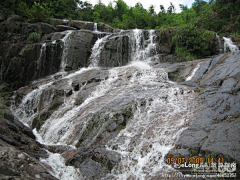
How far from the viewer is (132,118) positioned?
7898 mm

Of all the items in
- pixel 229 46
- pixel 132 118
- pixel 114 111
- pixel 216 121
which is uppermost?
pixel 229 46

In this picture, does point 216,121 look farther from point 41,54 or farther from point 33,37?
point 33,37

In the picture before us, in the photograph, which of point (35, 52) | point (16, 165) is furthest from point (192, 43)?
point (16, 165)

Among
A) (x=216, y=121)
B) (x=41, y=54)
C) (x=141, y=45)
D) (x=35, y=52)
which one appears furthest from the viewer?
(x=141, y=45)

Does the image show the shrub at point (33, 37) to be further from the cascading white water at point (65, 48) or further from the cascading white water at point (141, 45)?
the cascading white water at point (141, 45)

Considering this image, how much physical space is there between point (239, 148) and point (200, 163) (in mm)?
989

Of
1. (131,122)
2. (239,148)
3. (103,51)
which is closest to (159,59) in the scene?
(103,51)

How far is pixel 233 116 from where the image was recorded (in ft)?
21.0

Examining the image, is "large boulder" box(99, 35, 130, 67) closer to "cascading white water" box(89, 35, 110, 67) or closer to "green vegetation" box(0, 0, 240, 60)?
"cascading white water" box(89, 35, 110, 67)

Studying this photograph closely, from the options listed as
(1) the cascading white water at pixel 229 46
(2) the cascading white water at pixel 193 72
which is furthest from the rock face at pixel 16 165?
(1) the cascading white water at pixel 229 46

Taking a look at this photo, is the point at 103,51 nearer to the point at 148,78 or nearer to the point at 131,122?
the point at 148,78

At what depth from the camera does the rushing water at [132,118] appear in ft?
18.5

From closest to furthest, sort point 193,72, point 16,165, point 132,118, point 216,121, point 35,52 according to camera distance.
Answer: point 16,165
point 216,121
point 132,118
point 193,72
point 35,52

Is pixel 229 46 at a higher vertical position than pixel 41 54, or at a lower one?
higher
